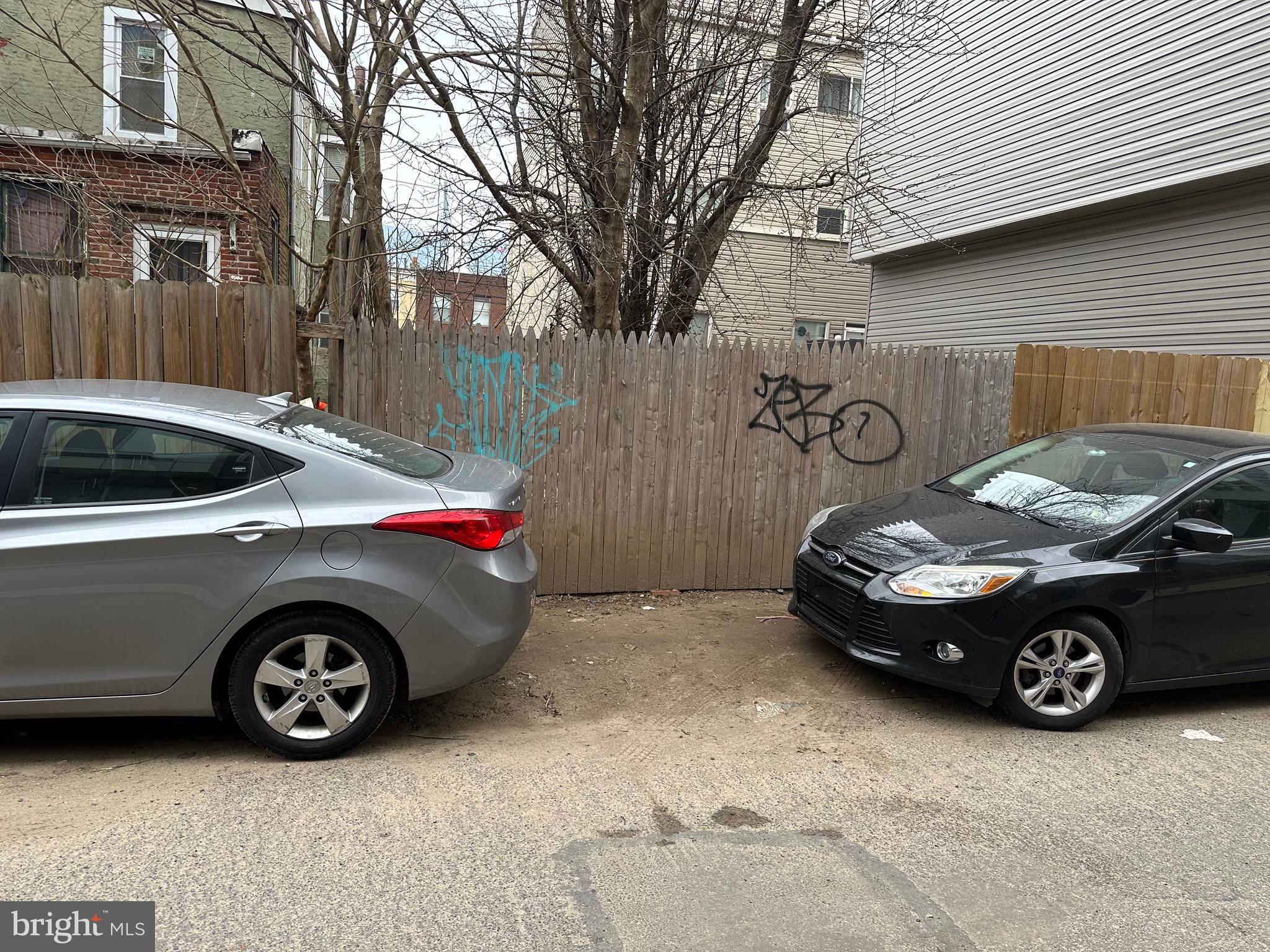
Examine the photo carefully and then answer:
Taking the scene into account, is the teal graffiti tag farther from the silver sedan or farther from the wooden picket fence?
the silver sedan

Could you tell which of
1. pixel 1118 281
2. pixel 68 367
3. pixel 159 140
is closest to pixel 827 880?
pixel 68 367

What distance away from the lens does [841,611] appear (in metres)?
4.92

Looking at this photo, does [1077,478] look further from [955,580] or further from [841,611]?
[841,611]

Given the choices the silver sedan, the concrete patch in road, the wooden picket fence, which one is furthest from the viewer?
the wooden picket fence

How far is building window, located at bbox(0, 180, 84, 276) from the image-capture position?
9938 millimetres

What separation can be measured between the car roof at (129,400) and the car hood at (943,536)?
3325mm

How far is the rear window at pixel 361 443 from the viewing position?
13.1 feet

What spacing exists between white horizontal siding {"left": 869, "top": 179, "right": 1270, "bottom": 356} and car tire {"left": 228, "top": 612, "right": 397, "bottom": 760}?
948 cm

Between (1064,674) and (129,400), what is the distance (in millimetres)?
4824

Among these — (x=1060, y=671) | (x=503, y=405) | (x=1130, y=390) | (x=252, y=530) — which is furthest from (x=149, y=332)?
(x=1130, y=390)

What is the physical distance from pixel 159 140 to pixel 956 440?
1003 centimetres

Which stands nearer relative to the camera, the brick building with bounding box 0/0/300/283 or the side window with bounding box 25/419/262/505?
the side window with bounding box 25/419/262/505

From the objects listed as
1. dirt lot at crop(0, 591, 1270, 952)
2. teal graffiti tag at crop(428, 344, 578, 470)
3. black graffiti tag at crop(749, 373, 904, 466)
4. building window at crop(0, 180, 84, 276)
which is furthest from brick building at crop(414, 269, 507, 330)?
building window at crop(0, 180, 84, 276)

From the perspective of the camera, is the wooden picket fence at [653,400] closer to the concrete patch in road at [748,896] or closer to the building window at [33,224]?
the concrete patch in road at [748,896]
